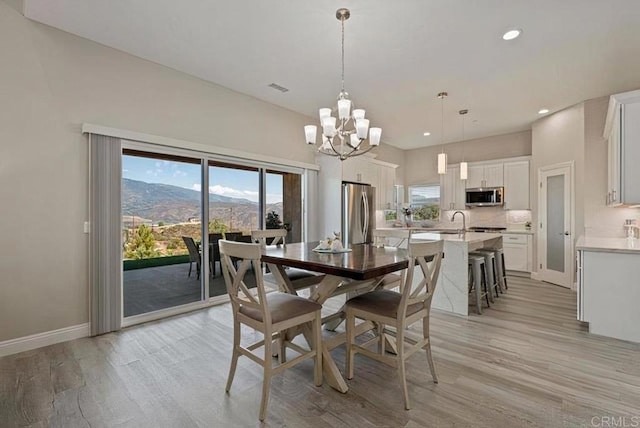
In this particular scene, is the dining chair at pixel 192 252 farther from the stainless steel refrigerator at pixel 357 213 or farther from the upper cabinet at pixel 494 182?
the upper cabinet at pixel 494 182

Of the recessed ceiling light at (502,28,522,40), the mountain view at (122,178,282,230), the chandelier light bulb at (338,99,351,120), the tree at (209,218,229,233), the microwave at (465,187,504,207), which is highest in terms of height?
the recessed ceiling light at (502,28,522,40)

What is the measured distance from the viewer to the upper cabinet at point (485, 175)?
6.30 meters

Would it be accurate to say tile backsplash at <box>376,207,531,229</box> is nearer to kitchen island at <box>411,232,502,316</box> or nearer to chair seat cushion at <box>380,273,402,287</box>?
kitchen island at <box>411,232,502,316</box>

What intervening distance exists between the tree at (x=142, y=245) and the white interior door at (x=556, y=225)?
20.5 feet

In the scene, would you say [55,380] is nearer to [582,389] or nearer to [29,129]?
[29,129]

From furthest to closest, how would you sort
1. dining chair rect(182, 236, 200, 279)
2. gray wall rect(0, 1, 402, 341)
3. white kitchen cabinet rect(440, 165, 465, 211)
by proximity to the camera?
white kitchen cabinet rect(440, 165, 465, 211), dining chair rect(182, 236, 200, 279), gray wall rect(0, 1, 402, 341)

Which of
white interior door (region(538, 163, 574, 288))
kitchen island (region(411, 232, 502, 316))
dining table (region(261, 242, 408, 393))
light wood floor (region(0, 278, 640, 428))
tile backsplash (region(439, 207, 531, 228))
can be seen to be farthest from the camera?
tile backsplash (region(439, 207, 531, 228))

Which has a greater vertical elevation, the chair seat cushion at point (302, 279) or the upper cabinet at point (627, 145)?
the upper cabinet at point (627, 145)

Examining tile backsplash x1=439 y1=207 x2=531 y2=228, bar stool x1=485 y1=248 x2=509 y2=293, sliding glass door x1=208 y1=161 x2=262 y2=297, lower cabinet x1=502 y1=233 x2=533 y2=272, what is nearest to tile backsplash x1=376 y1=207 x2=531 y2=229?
tile backsplash x1=439 y1=207 x2=531 y2=228

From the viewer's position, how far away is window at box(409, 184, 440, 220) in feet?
23.9

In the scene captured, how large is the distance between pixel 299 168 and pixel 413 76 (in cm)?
226

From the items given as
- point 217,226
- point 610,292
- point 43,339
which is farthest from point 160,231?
point 610,292

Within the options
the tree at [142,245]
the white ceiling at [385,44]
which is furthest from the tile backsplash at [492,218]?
the tree at [142,245]

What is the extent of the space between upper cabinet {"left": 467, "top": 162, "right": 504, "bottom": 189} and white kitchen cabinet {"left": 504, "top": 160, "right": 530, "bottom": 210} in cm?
11
